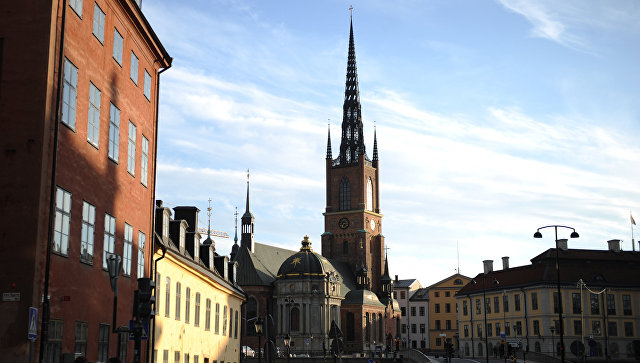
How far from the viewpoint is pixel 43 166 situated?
62.9 ft

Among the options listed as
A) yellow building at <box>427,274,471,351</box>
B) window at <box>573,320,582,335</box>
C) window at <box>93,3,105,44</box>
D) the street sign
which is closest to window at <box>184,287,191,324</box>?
window at <box>93,3,105,44</box>

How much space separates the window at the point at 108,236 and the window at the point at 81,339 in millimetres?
2369

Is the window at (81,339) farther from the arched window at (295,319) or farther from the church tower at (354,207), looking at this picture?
the church tower at (354,207)

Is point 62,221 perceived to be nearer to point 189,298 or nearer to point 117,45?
point 117,45

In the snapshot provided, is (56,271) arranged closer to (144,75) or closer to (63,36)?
(63,36)

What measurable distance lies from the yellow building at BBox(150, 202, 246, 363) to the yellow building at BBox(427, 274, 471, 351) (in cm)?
10617

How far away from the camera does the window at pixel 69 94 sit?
20.6m

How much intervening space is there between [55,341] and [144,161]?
34.0 ft

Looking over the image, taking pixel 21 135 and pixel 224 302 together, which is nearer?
pixel 21 135

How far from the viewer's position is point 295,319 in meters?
114

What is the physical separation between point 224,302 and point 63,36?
2716cm

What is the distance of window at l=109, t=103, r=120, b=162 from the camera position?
24656 mm

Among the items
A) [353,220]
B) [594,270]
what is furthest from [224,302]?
[353,220]

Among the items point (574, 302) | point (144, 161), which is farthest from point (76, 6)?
point (574, 302)
